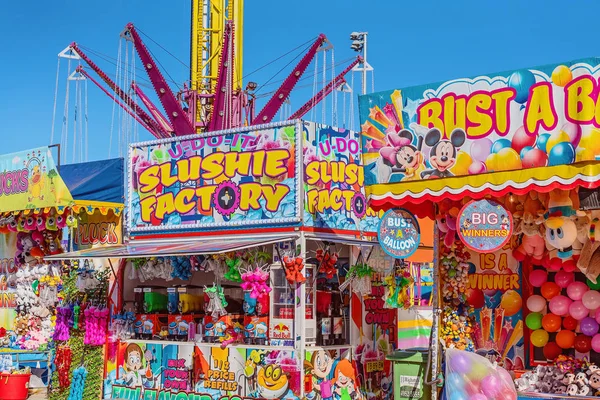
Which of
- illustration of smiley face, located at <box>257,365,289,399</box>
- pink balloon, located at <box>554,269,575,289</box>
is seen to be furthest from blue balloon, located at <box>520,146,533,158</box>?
illustration of smiley face, located at <box>257,365,289,399</box>

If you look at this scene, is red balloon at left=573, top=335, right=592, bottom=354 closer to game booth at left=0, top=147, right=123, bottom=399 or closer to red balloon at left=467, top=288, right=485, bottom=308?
red balloon at left=467, top=288, right=485, bottom=308

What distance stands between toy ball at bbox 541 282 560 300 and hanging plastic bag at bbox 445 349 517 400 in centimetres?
117

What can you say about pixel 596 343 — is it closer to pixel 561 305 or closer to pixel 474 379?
pixel 561 305

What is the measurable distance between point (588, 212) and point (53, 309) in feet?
39.1

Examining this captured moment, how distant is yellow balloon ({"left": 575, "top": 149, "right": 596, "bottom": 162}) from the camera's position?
9.34 metres

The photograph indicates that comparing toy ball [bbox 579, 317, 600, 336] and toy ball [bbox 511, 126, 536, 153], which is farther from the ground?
toy ball [bbox 511, 126, 536, 153]

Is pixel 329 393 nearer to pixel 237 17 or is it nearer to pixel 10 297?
pixel 10 297

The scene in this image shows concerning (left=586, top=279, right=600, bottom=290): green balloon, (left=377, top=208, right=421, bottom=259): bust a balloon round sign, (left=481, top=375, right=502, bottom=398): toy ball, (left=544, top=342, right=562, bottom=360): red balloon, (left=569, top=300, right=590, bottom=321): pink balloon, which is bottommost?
(left=481, top=375, right=502, bottom=398): toy ball

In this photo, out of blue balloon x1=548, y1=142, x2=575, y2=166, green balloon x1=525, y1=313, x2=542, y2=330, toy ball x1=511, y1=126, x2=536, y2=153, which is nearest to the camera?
blue balloon x1=548, y1=142, x2=575, y2=166

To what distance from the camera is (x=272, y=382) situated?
1326 cm

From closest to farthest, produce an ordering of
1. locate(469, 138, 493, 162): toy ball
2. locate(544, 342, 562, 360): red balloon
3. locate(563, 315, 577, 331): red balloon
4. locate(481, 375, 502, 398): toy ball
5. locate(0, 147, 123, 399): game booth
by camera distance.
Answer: locate(469, 138, 493, 162): toy ball → locate(481, 375, 502, 398): toy ball → locate(563, 315, 577, 331): red balloon → locate(544, 342, 562, 360): red balloon → locate(0, 147, 123, 399): game booth

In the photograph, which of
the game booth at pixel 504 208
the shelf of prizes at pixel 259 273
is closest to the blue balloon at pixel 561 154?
the game booth at pixel 504 208

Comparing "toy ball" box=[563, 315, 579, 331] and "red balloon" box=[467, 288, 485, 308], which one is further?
"red balloon" box=[467, 288, 485, 308]

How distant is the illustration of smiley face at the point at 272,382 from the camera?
1316 centimetres
